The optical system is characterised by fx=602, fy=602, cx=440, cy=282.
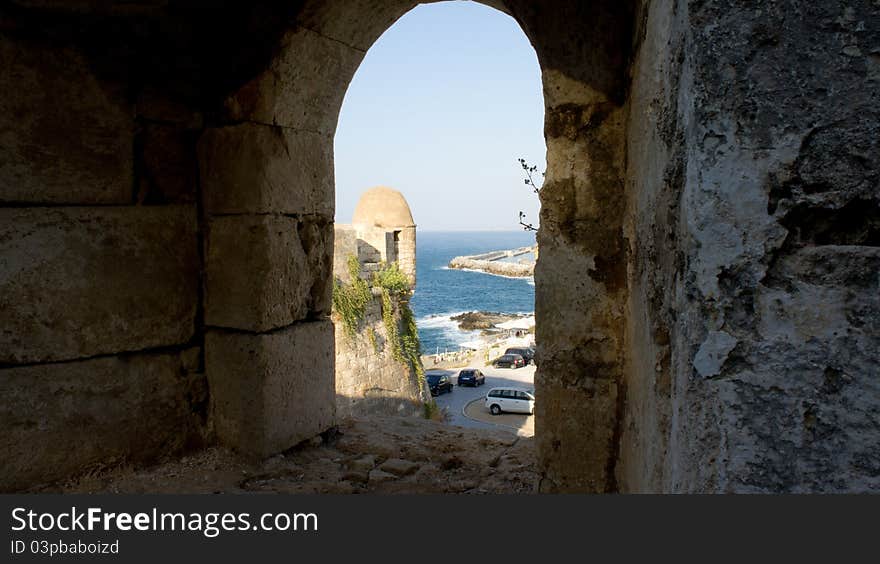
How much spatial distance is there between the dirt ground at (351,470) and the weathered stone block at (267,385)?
103 millimetres

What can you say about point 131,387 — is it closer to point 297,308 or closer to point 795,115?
point 297,308

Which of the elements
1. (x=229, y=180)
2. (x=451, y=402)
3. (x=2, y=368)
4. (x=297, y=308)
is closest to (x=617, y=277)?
(x=297, y=308)

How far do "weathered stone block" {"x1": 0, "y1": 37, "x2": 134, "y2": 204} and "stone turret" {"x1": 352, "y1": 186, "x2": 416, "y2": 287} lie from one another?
312 inches

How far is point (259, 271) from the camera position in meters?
2.96

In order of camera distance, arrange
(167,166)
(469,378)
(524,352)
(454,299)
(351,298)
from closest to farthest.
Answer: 1. (167,166)
2. (351,298)
3. (469,378)
4. (524,352)
5. (454,299)

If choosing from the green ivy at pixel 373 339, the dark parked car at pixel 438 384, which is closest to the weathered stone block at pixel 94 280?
the green ivy at pixel 373 339

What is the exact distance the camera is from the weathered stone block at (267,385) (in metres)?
3.01

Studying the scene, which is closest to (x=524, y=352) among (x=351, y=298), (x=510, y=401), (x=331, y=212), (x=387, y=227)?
(x=510, y=401)

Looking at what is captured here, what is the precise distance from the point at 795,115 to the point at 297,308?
2592mm

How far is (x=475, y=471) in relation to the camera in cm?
304

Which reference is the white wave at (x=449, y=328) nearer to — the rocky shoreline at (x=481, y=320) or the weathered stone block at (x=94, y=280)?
the rocky shoreline at (x=481, y=320)

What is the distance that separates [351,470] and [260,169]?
156cm

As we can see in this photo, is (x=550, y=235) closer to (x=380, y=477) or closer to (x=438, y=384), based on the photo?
(x=380, y=477)

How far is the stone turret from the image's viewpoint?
11.1 m
